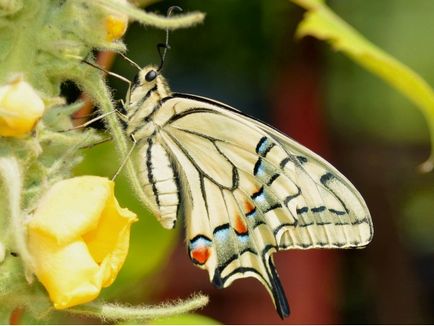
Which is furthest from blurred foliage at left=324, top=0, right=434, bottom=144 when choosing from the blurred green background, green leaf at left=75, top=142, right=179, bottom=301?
green leaf at left=75, top=142, right=179, bottom=301

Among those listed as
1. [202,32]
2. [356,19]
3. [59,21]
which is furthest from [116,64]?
[59,21]

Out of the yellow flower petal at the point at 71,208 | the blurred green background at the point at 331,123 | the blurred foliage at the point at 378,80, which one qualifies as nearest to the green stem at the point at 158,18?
the yellow flower petal at the point at 71,208

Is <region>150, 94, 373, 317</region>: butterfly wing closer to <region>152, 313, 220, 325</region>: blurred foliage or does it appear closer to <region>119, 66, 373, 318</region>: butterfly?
<region>119, 66, 373, 318</region>: butterfly

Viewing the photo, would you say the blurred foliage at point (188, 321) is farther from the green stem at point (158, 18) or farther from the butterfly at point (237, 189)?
the green stem at point (158, 18)

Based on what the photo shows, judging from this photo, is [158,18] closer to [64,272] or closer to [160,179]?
[64,272]

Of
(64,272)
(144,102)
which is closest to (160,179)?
(144,102)

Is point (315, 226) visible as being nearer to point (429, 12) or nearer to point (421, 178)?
point (429, 12)
